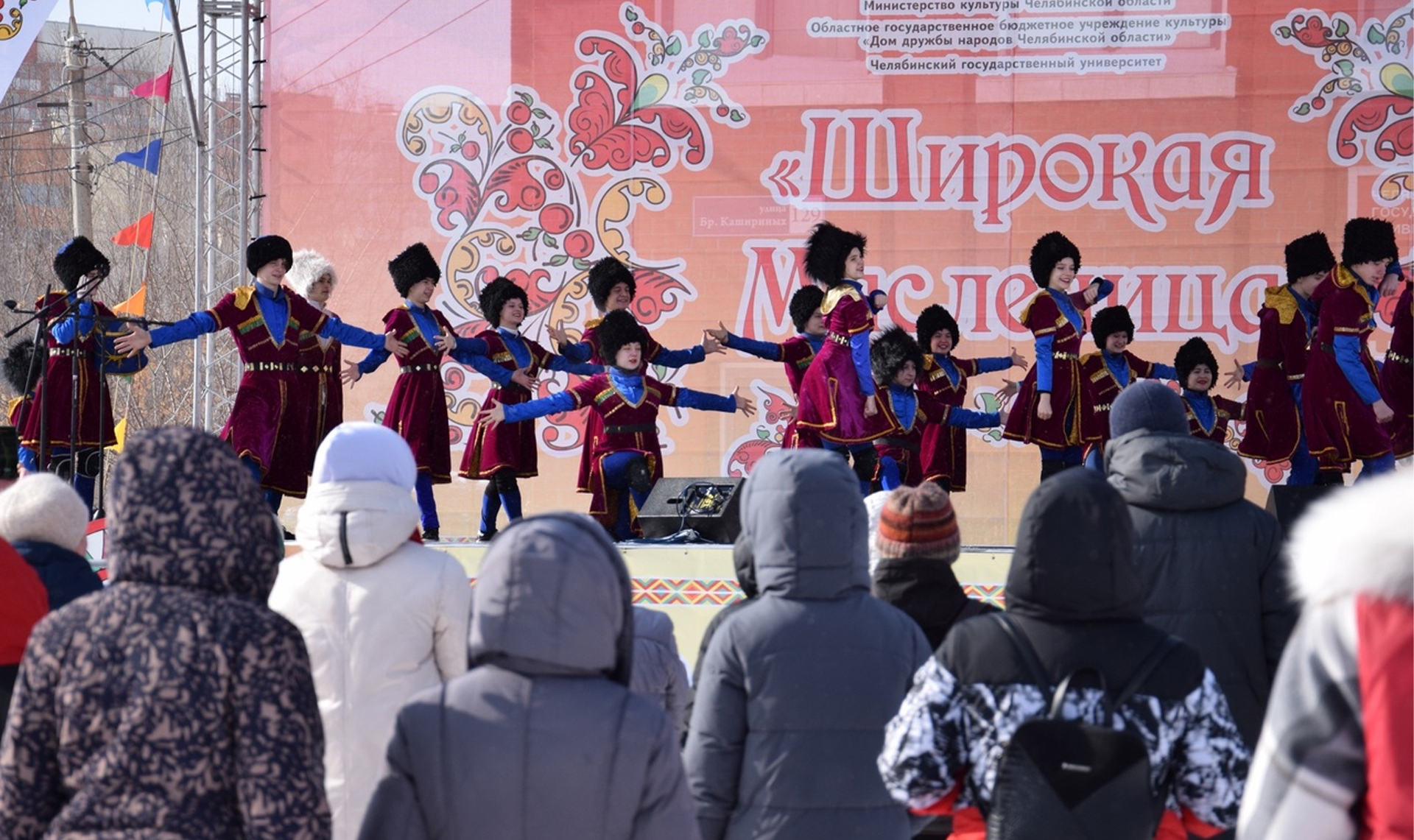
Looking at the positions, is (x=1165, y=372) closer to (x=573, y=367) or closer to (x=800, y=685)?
(x=573, y=367)

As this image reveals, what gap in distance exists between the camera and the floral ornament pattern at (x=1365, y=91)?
29.0ft

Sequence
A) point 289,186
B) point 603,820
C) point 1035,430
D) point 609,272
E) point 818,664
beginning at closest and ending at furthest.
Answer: point 603,820, point 818,664, point 1035,430, point 609,272, point 289,186

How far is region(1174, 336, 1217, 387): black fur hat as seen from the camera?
8672 mm

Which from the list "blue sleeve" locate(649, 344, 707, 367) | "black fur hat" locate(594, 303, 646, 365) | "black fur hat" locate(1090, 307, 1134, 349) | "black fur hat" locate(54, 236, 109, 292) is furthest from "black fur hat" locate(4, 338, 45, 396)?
"black fur hat" locate(1090, 307, 1134, 349)

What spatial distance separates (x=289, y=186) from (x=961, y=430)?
4094mm

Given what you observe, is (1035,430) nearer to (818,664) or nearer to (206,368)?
(206,368)

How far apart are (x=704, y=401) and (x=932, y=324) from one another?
5.52 feet

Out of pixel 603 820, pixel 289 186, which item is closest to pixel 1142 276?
pixel 289 186

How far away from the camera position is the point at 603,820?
1.96 meters

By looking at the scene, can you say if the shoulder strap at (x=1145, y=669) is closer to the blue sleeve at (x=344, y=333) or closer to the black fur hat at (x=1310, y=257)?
the blue sleeve at (x=344, y=333)

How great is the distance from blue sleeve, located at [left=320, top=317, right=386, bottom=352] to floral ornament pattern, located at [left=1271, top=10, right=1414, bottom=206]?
202 inches

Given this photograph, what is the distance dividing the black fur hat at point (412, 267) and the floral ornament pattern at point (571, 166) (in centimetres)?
72

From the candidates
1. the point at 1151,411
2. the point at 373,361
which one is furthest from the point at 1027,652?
the point at 373,361

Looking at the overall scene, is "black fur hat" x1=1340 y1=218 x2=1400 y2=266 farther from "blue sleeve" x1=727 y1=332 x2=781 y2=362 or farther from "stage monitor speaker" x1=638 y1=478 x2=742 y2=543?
"stage monitor speaker" x1=638 y1=478 x2=742 y2=543
